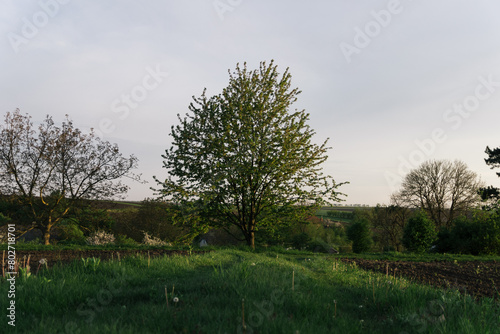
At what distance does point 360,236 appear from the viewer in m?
36.6

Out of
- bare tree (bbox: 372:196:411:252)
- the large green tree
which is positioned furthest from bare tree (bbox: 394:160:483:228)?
the large green tree

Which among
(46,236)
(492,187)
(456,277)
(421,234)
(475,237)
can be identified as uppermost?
(492,187)

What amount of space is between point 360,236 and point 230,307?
35.7 meters

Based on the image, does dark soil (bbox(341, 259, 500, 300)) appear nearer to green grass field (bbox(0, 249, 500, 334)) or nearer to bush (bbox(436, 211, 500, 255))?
green grass field (bbox(0, 249, 500, 334))

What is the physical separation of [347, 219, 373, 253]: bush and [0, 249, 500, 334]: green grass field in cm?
3251

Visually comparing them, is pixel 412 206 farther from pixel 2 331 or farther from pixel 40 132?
pixel 2 331

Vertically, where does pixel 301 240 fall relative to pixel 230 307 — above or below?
below

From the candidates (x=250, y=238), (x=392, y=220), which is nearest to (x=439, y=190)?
(x=392, y=220)

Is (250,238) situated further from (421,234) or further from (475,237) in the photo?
(421,234)

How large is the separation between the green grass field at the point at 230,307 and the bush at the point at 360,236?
32.5 m

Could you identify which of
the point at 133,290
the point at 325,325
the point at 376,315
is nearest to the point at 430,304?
the point at 376,315

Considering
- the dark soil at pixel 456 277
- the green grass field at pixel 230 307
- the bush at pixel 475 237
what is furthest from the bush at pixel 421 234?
the green grass field at pixel 230 307

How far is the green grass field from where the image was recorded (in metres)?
3.66

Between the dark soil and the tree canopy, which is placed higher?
the tree canopy
